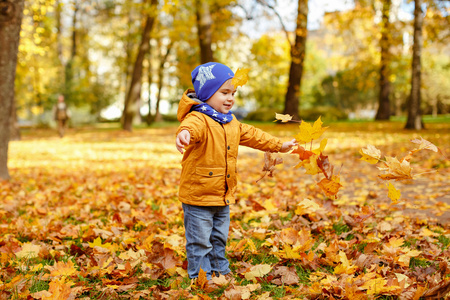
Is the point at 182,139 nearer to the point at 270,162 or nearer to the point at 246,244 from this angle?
the point at 270,162

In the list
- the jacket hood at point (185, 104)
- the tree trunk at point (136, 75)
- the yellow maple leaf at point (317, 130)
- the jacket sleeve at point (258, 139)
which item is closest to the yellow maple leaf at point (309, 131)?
the yellow maple leaf at point (317, 130)

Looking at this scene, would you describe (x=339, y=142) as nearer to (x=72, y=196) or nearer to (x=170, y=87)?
(x=72, y=196)

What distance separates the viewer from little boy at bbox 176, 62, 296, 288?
234 cm

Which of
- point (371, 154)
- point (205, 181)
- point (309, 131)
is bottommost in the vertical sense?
point (205, 181)

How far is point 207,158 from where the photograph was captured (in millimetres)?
2334

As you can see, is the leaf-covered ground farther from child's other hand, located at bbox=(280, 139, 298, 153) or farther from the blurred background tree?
the blurred background tree

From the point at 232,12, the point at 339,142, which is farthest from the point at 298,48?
the point at 339,142

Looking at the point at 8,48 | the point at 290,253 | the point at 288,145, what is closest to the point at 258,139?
the point at 288,145

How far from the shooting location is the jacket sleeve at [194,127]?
2.19m

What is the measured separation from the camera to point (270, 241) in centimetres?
Answer: 288

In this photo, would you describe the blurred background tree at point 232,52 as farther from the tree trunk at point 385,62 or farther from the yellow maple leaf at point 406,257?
the yellow maple leaf at point 406,257

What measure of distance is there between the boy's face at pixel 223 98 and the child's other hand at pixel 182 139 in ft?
1.22

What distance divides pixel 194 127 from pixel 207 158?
0.23m

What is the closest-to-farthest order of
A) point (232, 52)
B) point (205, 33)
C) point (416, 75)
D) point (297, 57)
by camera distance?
1. point (416, 75)
2. point (205, 33)
3. point (297, 57)
4. point (232, 52)
